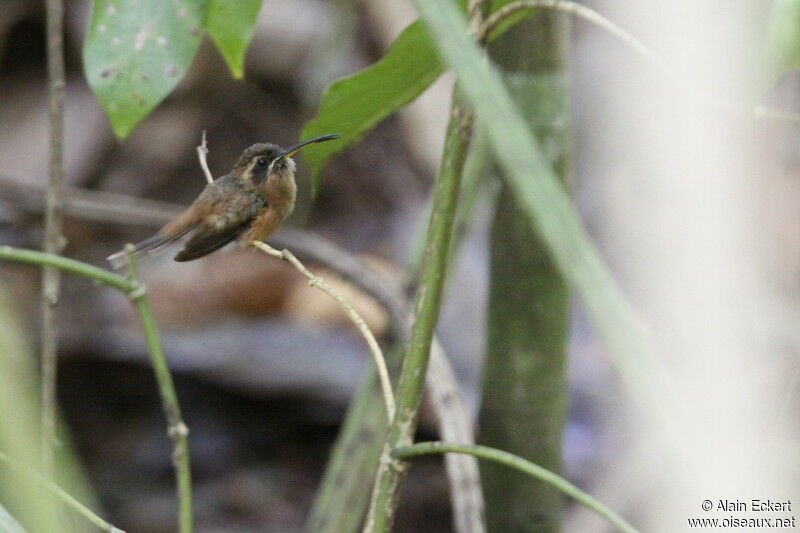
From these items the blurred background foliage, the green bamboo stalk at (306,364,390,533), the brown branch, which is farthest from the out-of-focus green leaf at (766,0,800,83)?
the green bamboo stalk at (306,364,390,533)

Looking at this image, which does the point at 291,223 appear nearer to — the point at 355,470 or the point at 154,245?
the point at 355,470

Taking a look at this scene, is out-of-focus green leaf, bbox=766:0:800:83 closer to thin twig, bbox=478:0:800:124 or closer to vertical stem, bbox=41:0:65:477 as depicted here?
thin twig, bbox=478:0:800:124

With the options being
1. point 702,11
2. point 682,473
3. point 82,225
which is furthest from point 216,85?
point 682,473

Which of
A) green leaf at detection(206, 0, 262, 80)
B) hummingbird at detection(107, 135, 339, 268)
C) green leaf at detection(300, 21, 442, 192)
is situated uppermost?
green leaf at detection(300, 21, 442, 192)

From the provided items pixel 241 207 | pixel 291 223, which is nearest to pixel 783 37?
pixel 241 207

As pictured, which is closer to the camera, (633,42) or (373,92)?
(633,42)

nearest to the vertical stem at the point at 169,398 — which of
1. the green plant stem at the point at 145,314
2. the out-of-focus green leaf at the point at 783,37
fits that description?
the green plant stem at the point at 145,314
